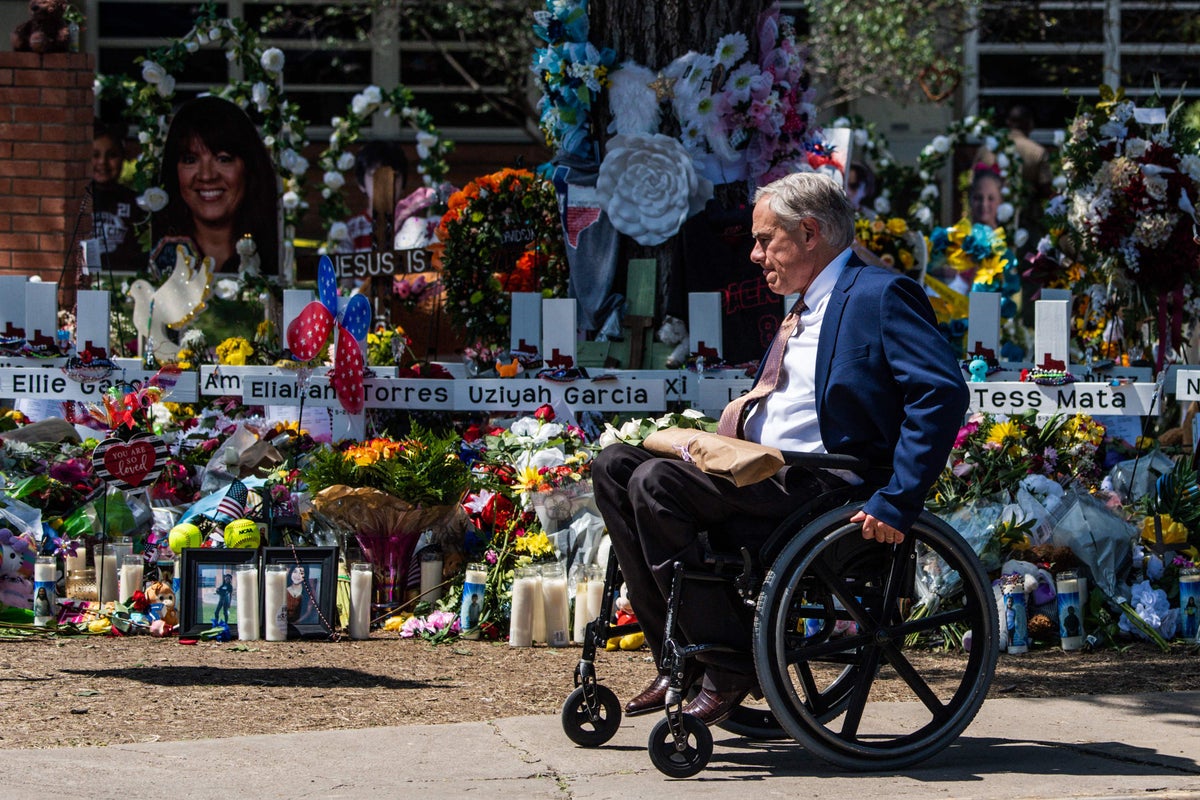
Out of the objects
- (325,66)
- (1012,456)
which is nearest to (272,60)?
(1012,456)

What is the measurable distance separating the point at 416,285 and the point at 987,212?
18.1ft

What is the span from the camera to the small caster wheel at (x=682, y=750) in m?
3.70

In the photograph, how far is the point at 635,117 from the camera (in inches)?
295

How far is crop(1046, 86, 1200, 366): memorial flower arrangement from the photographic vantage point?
6742 mm

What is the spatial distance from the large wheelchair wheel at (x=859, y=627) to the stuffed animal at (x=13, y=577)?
3.05 m

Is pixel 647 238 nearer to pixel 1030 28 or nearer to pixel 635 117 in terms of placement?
pixel 635 117

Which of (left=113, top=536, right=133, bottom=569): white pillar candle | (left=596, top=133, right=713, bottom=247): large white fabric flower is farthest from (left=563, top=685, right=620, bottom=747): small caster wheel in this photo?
(left=596, top=133, right=713, bottom=247): large white fabric flower

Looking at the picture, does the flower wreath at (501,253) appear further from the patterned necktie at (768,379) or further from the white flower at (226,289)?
the patterned necktie at (768,379)

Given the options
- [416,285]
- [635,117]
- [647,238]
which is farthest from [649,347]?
[416,285]

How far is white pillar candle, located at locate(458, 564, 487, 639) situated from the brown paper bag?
1.92m

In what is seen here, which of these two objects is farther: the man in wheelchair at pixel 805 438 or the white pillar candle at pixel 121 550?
the white pillar candle at pixel 121 550

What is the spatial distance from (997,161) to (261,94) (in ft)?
20.6

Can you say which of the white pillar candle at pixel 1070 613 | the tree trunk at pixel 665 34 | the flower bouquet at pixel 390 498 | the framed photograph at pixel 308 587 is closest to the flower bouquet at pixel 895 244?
the tree trunk at pixel 665 34

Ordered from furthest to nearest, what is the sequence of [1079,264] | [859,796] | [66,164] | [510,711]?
[66,164], [1079,264], [510,711], [859,796]
